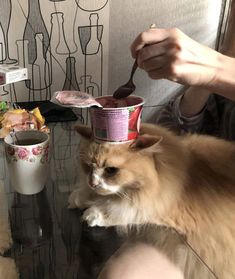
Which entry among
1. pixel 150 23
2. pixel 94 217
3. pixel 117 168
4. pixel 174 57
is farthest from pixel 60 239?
pixel 150 23

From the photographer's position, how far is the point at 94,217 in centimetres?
71

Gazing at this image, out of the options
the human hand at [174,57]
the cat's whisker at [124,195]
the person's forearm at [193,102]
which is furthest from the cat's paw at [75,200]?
the person's forearm at [193,102]

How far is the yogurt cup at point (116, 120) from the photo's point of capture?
1.94 feet

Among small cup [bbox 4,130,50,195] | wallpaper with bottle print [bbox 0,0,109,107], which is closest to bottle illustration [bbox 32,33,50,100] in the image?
wallpaper with bottle print [bbox 0,0,109,107]

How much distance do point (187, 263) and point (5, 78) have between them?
2.20 ft

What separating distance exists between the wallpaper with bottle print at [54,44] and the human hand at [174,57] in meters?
0.57

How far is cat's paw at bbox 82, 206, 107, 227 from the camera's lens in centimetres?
71

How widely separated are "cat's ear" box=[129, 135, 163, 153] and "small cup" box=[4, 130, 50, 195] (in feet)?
0.70

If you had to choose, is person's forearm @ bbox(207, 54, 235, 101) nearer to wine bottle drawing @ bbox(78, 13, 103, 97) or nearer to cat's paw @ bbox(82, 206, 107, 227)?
cat's paw @ bbox(82, 206, 107, 227)

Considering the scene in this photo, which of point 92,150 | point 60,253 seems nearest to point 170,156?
point 92,150

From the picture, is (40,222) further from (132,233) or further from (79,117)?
(79,117)

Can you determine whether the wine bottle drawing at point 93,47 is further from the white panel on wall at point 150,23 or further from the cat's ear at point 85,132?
the cat's ear at point 85,132

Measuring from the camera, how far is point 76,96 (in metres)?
0.64

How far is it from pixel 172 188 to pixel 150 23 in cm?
73
